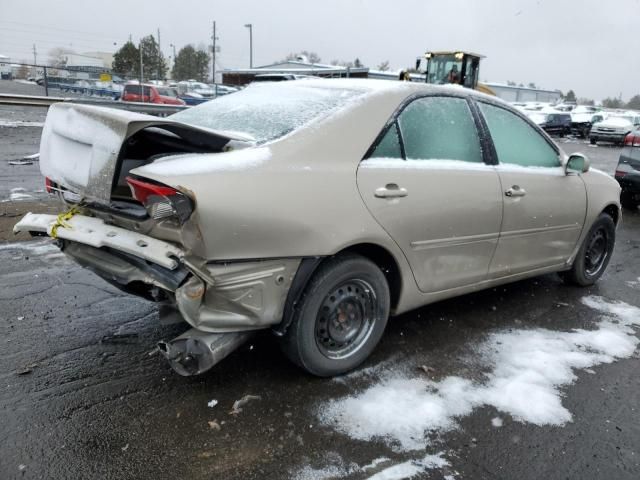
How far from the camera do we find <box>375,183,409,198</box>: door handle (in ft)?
9.42

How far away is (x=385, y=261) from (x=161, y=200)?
1.40m

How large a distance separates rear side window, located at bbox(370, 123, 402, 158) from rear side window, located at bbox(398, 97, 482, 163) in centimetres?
6

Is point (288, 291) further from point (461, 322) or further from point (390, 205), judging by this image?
point (461, 322)

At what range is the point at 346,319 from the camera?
3.01 metres

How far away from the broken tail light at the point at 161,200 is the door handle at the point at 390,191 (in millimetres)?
1087

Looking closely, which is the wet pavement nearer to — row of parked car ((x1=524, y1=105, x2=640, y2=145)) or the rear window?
the rear window

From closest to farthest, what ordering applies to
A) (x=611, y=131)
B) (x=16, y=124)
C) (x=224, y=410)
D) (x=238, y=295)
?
(x=238, y=295), (x=224, y=410), (x=16, y=124), (x=611, y=131)

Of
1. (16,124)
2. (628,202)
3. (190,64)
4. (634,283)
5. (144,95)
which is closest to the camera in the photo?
(634,283)

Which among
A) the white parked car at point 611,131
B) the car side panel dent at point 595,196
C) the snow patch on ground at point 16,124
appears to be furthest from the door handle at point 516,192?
the white parked car at point 611,131

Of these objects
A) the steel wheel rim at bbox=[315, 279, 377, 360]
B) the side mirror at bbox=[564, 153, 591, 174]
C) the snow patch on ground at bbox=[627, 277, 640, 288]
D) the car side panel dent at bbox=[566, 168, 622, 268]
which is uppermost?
the side mirror at bbox=[564, 153, 591, 174]

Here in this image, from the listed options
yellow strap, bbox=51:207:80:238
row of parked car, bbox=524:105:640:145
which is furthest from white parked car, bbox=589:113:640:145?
yellow strap, bbox=51:207:80:238

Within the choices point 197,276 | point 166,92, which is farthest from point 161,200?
point 166,92

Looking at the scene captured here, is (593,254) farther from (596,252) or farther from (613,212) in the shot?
(613,212)

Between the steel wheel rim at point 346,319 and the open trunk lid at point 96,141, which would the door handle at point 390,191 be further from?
the open trunk lid at point 96,141
